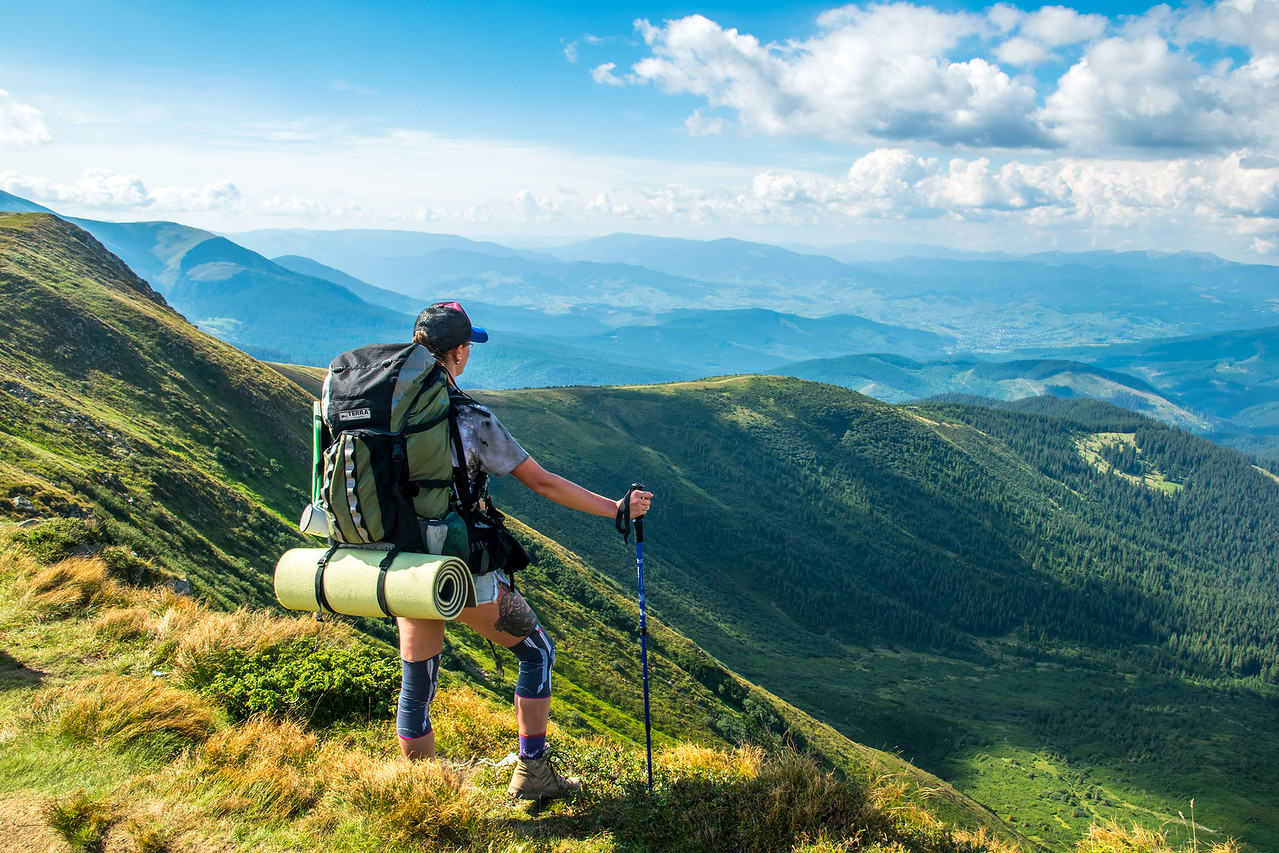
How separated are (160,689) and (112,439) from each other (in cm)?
2799

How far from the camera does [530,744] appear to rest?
252 inches

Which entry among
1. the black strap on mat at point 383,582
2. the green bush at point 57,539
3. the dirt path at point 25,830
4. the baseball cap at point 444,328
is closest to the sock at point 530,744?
the black strap on mat at point 383,582

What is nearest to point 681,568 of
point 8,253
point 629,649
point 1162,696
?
point 629,649

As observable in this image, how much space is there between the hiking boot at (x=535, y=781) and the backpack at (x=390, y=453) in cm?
243

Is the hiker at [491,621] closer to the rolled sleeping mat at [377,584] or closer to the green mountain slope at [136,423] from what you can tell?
the rolled sleeping mat at [377,584]

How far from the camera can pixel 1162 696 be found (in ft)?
574

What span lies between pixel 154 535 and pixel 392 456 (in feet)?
66.5

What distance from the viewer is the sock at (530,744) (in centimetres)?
639

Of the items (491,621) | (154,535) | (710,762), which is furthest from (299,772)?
(154,535)

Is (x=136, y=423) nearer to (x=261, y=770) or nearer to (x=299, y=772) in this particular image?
(x=299, y=772)

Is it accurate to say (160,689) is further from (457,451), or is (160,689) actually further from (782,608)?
(782,608)

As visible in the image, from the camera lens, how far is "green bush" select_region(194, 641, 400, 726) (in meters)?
7.39

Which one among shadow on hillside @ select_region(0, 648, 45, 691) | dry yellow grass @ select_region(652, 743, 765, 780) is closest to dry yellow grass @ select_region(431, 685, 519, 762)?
dry yellow grass @ select_region(652, 743, 765, 780)

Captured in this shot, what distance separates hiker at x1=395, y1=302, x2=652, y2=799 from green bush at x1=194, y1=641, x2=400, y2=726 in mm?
1870
